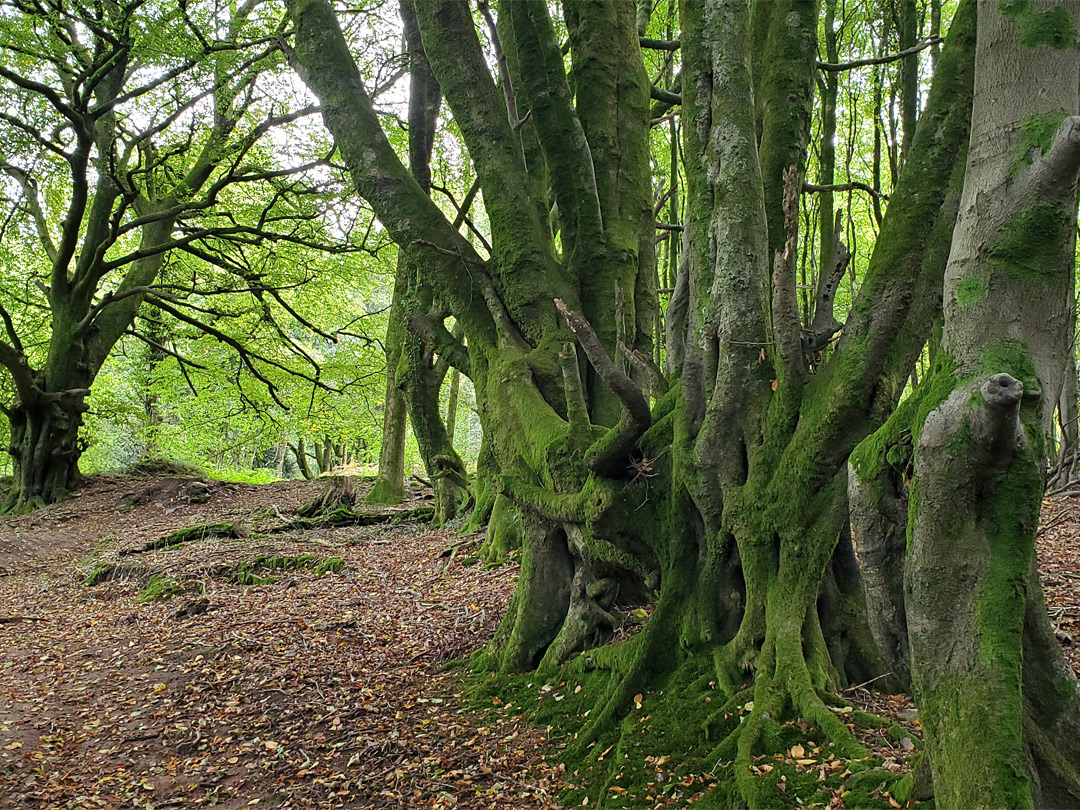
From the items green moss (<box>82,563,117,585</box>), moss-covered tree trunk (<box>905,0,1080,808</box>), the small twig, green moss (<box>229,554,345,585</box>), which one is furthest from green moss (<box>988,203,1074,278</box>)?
green moss (<box>82,563,117,585</box>)

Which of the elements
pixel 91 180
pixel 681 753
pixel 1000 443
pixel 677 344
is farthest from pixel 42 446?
pixel 1000 443

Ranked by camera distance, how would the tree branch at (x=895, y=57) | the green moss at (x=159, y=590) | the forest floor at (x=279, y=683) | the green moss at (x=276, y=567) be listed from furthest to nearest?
the green moss at (x=276, y=567) < the green moss at (x=159, y=590) < the tree branch at (x=895, y=57) < the forest floor at (x=279, y=683)

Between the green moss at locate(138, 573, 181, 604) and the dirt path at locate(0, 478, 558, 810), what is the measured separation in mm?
102

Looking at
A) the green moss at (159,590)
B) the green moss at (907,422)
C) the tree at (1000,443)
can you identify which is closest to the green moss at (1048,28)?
the tree at (1000,443)

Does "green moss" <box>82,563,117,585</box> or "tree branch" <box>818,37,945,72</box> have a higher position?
"tree branch" <box>818,37,945,72</box>

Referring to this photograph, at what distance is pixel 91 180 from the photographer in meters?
15.7

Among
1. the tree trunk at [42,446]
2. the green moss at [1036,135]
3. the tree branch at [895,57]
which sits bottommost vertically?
the tree trunk at [42,446]

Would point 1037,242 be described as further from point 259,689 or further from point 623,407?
point 259,689

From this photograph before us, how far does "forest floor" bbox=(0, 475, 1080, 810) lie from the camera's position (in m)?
3.74

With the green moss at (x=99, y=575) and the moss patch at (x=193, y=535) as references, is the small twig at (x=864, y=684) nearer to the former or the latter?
the green moss at (x=99, y=575)

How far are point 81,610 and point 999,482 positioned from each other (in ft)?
28.6

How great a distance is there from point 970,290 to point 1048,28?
0.78m

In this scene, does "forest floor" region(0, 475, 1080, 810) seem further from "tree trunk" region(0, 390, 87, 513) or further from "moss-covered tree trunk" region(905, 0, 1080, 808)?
"tree trunk" region(0, 390, 87, 513)

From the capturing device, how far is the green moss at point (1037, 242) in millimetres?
2115
